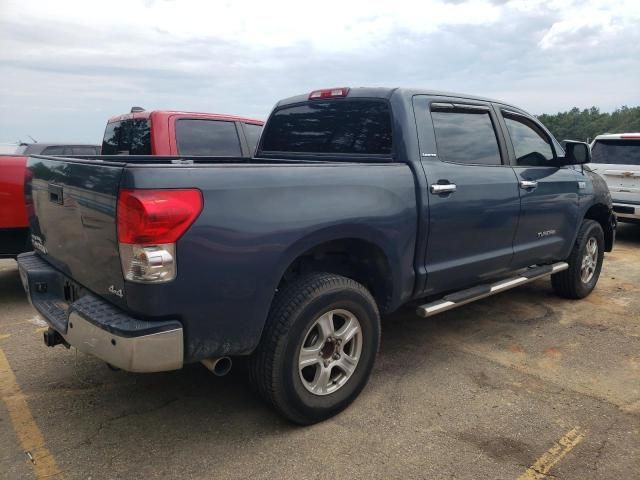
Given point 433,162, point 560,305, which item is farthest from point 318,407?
point 560,305

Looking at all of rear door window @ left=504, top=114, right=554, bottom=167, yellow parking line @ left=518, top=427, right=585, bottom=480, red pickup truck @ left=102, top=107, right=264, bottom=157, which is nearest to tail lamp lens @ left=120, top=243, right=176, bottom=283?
yellow parking line @ left=518, top=427, right=585, bottom=480

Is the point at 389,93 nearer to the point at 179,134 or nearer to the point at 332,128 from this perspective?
the point at 332,128

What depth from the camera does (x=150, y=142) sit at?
5750 mm

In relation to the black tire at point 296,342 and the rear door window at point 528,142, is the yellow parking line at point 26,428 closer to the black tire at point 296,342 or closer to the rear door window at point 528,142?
the black tire at point 296,342

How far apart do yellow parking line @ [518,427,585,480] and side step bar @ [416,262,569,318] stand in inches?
41.3

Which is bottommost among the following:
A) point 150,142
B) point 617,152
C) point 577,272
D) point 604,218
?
point 577,272

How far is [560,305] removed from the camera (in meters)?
5.32

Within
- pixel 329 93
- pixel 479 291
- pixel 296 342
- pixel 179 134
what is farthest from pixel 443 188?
pixel 179 134

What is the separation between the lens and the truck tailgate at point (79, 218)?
7.95 feet

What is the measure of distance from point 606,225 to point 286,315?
175 inches

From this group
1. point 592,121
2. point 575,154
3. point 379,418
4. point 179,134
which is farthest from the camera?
point 592,121

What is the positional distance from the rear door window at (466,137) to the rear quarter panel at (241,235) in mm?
998

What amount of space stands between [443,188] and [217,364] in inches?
72.1

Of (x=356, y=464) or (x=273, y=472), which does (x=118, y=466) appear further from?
(x=356, y=464)
